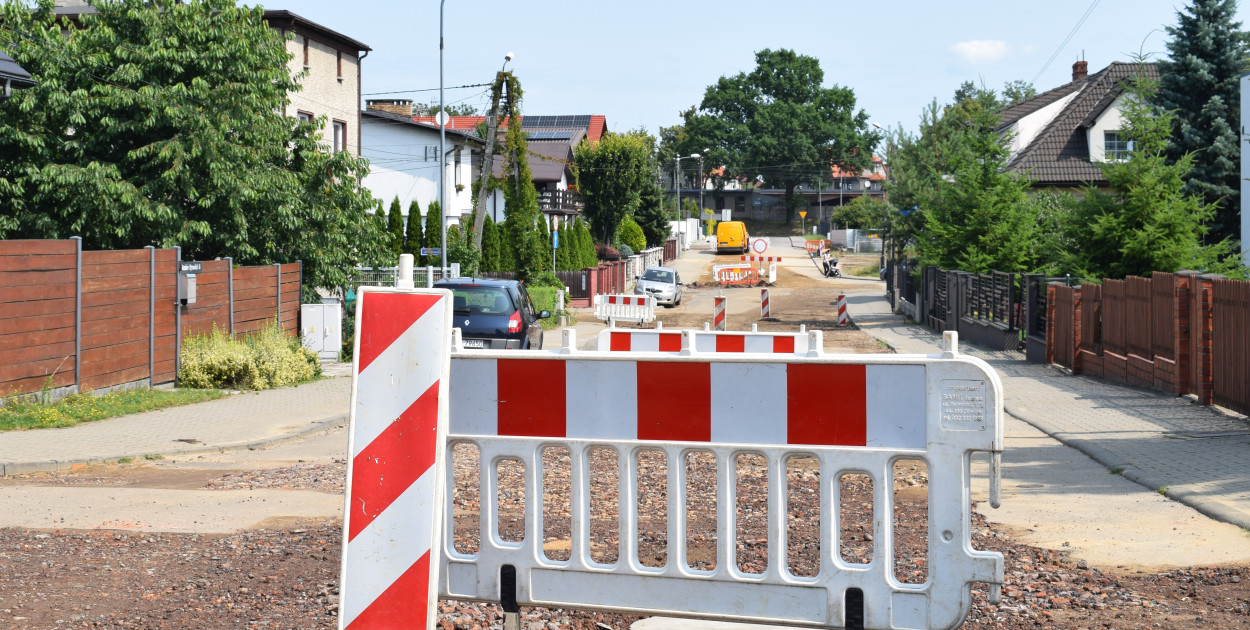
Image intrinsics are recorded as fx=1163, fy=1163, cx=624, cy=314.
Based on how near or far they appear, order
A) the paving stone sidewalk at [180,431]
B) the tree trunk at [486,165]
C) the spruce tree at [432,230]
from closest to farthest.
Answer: the paving stone sidewalk at [180,431]
the tree trunk at [486,165]
the spruce tree at [432,230]

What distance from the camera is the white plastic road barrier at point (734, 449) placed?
3.97m

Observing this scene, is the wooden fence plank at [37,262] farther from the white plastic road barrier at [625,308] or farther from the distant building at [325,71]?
the distant building at [325,71]

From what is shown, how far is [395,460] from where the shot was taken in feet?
13.1

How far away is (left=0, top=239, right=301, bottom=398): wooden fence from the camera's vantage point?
13.1 m

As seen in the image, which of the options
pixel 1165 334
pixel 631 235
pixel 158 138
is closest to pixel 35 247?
pixel 158 138

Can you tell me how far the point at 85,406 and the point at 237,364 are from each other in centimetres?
335

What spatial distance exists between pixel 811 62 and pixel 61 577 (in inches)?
4833

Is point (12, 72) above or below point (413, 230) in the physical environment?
above

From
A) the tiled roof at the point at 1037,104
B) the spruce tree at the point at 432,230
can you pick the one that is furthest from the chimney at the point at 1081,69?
the spruce tree at the point at 432,230

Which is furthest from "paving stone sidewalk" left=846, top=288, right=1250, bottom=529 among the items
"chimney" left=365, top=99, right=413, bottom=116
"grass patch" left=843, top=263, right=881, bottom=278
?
"chimney" left=365, top=99, right=413, bottom=116

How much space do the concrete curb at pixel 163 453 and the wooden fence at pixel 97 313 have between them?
336 centimetres

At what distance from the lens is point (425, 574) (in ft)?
12.9

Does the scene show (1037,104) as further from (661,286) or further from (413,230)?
(413,230)

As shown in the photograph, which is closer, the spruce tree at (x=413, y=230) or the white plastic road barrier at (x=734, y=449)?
the white plastic road barrier at (x=734, y=449)
